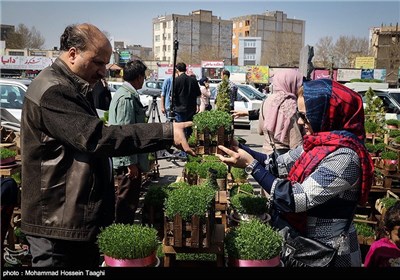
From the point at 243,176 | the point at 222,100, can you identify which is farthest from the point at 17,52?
the point at 243,176

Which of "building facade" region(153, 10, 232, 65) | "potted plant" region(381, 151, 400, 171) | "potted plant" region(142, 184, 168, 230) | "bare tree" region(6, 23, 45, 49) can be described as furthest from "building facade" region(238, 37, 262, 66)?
"potted plant" region(142, 184, 168, 230)

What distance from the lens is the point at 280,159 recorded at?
8.77 feet

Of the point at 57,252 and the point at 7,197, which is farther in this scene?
the point at 57,252

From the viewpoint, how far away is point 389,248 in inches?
105

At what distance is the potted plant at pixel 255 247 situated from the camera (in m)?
2.02

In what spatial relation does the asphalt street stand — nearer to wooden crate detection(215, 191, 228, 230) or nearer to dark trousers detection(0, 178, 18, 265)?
wooden crate detection(215, 191, 228, 230)

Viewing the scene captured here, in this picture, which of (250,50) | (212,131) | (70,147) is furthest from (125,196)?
(250,50)

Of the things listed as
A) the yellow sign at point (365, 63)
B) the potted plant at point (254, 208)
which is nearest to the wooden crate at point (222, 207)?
the potted plant at point (254, 208)

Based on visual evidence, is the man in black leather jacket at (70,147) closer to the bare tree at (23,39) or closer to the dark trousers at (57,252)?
the dark trousers at (57,252)

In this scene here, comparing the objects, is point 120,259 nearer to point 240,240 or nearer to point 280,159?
point 240,240

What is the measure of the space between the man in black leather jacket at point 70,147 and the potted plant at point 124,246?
0.08 m

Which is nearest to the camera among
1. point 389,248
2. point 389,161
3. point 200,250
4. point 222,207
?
point 200,250

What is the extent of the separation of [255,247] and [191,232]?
0.35 meters

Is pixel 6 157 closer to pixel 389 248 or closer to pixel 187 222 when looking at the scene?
pixel 187 222
